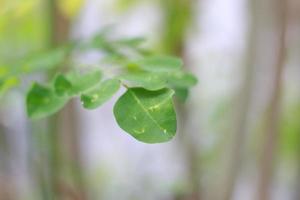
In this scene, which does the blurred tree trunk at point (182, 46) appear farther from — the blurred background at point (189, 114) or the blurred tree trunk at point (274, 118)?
the blurred tree trunk at point (274, 118)

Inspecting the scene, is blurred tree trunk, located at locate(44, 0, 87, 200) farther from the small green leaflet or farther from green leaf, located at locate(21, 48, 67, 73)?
the small green leaflet

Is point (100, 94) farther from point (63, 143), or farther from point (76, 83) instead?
point (63, 143)

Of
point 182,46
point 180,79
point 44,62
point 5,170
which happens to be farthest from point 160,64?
point 5,170

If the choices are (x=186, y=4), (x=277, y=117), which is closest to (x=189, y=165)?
(x=277, y=117)

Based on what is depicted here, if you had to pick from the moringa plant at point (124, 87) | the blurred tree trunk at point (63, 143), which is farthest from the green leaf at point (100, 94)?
the blurred tree trunk at point (63, 143)

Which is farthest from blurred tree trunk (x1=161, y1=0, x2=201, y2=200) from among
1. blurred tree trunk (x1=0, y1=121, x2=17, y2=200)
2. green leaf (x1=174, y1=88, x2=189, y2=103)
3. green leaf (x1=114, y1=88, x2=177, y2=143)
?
green leaf (x1=114, y1=88, x2=177, y2=143)

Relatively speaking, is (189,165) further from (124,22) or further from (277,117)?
(124,22)
